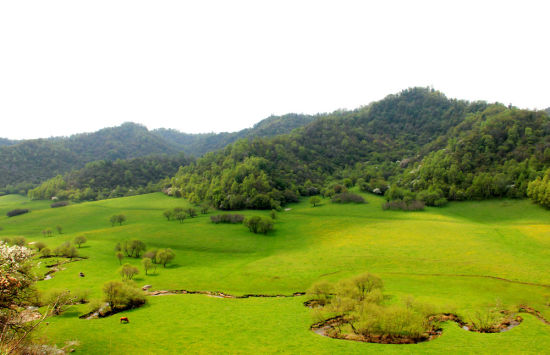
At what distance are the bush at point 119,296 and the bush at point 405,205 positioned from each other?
358 ft

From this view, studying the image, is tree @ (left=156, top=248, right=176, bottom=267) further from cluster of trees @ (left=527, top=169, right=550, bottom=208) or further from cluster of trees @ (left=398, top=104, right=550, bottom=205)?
cluster of trees @ (left=527, top=169, right=550, bottom=208)

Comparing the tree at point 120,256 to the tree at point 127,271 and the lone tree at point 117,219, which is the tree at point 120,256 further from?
the lone tree at point 117,219

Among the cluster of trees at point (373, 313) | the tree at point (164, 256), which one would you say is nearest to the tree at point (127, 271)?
the tree at point (164, 256)

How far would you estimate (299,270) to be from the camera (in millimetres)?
64125

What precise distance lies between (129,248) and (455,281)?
7654cm

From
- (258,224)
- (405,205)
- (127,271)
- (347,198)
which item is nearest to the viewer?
(127,271)

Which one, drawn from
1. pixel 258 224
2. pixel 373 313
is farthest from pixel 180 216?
pixel 373 313

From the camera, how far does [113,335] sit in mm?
31797

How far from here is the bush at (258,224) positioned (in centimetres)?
9881

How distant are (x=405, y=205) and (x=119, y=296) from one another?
11538 centimetres

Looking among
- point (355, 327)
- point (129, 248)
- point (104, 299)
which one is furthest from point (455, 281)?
point (129, 248)

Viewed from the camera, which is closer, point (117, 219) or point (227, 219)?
point (227, 219)

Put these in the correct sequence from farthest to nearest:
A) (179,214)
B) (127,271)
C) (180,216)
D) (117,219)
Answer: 1. (117,219)
2. (179,214)
3. (180,216)
4. (127,271)

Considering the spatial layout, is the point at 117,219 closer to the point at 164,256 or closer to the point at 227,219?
the point at 227,219
